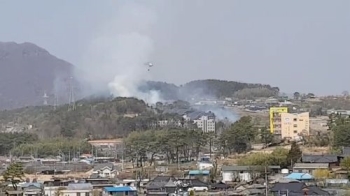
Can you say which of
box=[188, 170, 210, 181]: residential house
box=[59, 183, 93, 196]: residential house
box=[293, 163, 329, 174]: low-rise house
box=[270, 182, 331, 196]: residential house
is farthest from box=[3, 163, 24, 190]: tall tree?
box=[293, 163, 329, 174]: low-rise house

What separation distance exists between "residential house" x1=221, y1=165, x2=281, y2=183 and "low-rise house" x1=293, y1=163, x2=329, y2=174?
597mm

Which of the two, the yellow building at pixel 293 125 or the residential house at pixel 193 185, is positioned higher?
the yellow building at pixel 293 125

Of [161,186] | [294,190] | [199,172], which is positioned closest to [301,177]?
[294,190]

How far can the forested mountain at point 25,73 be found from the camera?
4264 inches

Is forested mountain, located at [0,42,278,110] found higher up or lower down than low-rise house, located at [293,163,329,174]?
higher up

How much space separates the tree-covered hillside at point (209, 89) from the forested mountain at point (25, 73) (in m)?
39.1

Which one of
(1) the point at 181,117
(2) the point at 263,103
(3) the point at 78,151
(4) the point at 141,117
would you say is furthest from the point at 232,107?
(3) the point at 78,151

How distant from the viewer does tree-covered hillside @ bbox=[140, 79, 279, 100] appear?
58281 mm

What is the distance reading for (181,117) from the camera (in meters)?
39.1

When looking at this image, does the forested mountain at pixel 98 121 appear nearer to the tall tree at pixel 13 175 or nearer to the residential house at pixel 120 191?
the tall tree at pixel 13 175

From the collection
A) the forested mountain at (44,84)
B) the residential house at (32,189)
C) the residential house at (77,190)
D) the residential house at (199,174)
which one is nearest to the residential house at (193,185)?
the residential house at (199,174)

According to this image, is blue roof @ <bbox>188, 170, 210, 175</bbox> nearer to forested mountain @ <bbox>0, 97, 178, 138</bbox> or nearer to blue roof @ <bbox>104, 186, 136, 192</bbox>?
blue roof @ <bbox>104, 186, 136, 192</bbox>

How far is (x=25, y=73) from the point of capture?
12644cm

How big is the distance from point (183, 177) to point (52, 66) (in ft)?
376
